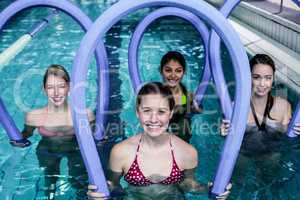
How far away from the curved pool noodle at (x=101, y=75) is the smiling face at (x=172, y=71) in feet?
2.16

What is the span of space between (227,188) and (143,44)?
6813mm

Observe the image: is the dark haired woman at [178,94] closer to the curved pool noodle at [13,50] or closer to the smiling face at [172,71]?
the smiling face at [172,71]

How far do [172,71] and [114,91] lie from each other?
102 inches

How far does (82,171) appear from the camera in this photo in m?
4.11

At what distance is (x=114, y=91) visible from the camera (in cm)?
682

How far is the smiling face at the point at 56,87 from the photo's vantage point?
3740 mm

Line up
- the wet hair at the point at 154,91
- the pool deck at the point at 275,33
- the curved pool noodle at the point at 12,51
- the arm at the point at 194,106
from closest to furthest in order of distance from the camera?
the wet hair at the point at 154,91 < the arm at the point at 194,106 < the pool deck at the point at 275,33 < the curved pool noodle at the point at 12,51

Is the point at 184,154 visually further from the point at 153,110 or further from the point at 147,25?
the point at 147,25

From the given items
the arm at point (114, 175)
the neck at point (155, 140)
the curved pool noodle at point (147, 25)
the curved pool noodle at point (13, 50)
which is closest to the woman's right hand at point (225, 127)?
the curved pool noodle at point (147, 25)

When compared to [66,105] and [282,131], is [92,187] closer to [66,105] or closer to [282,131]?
[66,105]

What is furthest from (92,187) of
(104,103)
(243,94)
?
(104,103)

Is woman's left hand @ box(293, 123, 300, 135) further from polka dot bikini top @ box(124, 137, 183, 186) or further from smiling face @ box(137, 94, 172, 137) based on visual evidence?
smiling face @ box(137, 94, 172, 137)

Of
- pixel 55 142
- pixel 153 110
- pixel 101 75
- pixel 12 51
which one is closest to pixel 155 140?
pixel 153 110

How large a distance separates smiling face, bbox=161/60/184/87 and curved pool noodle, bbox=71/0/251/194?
1.61 metres
